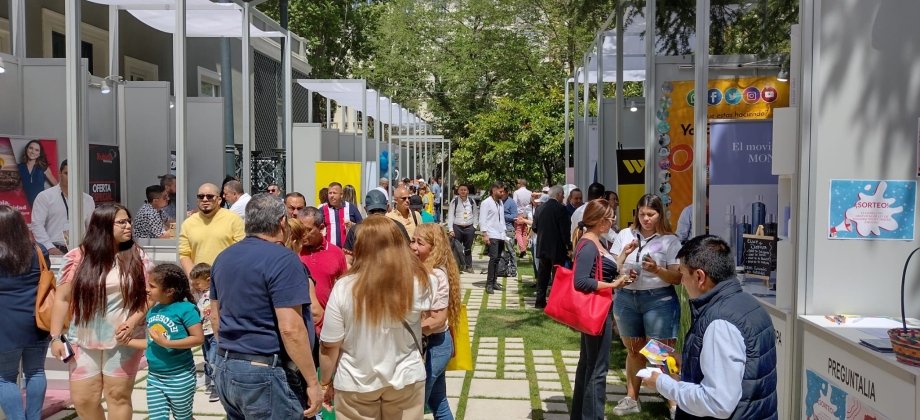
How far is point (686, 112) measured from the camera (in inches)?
343

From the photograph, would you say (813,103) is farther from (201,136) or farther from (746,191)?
(201,136)

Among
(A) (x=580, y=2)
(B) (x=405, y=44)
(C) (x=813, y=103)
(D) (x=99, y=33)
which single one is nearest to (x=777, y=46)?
(A) (x=580, y=2)

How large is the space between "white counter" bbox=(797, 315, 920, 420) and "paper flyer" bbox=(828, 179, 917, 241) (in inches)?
19.5

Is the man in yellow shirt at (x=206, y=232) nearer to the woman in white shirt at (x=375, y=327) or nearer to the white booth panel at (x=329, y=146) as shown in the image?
the woman in white shirt at (x=375, y=327)

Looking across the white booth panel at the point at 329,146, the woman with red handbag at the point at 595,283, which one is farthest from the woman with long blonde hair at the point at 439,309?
the white booth panel at the point at 329,146

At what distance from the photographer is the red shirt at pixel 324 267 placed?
16.4 ft

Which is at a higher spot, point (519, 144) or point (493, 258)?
point (519, 144)

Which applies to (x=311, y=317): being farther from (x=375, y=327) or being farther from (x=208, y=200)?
(x=208, y=200)

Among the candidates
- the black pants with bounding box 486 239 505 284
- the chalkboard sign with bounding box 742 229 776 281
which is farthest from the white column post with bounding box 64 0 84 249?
the black pants with bounding box 486 239 505 284

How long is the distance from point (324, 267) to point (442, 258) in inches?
41.8

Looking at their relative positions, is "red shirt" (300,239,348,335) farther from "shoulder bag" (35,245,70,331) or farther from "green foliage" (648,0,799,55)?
"green foliage" (648,0,799,55)

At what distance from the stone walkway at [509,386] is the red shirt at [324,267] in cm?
164

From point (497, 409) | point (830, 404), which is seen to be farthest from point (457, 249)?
point (830, 404)

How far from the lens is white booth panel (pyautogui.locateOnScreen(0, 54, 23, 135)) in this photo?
893 cm
